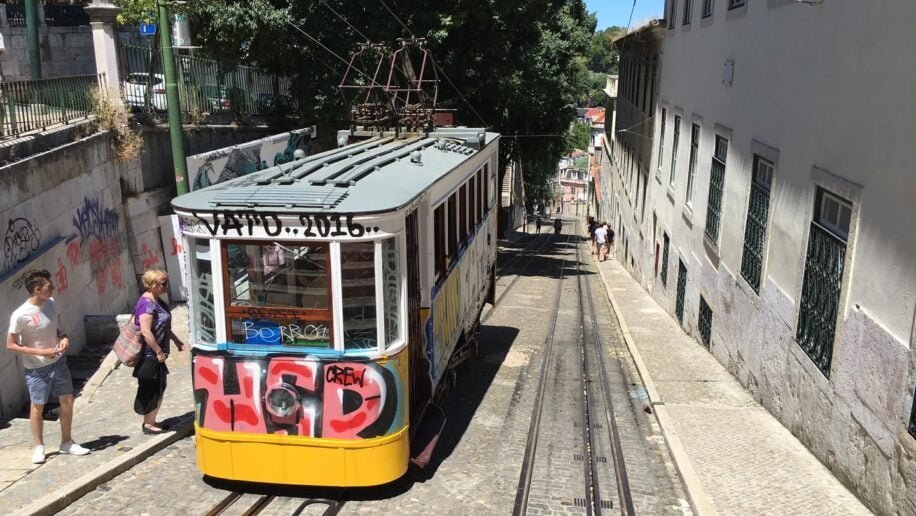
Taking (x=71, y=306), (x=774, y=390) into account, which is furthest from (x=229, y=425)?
(x=774, y=390)

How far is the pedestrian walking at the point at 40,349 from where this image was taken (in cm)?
602

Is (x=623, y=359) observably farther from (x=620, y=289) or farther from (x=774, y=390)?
(x=620, y=289)

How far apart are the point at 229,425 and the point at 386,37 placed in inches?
570

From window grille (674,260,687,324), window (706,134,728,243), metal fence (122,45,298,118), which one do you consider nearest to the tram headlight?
metal fence (122,45,298,118)

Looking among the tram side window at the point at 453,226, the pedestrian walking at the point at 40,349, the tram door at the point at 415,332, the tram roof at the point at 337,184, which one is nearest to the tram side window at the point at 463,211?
the tram side window at the point at 453,226

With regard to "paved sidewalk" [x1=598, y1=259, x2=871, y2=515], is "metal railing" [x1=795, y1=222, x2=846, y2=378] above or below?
above

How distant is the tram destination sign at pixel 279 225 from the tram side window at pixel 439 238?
5.64 ft

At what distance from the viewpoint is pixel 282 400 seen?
588 cm

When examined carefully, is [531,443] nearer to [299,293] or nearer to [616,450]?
[616,450]

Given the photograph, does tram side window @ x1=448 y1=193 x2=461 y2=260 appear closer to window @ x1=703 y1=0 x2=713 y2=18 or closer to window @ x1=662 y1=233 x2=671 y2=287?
window @ x1=703 y1=0 x2=713 y2=18

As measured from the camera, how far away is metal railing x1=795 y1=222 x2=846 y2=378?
7184 millimetres

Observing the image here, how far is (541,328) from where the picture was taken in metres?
14.0

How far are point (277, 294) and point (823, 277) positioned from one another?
5.36 metres

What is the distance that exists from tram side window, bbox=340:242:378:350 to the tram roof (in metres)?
0.34
